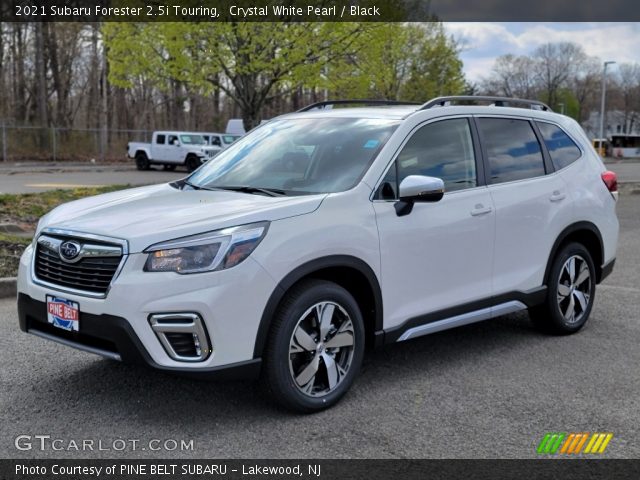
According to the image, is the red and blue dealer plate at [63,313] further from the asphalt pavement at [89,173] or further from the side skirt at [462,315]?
the asphalt pavement at [89,173]

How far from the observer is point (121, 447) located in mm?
3695

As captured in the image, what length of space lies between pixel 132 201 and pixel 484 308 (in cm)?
255

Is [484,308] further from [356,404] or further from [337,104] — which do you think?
[337,104]

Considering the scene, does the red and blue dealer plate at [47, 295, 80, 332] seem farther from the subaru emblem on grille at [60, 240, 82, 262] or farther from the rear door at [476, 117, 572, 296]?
the rear door at [476, 117, 572, 296]

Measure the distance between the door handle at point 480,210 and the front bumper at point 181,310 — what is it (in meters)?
1.80

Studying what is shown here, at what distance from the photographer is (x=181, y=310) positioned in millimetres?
3648

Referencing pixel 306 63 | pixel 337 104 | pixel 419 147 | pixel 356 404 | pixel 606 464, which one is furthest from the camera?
pixel 306 63

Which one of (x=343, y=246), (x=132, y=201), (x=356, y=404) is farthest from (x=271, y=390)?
(x=132, y=201)

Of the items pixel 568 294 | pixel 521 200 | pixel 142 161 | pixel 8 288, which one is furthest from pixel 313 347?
pixel 142 161

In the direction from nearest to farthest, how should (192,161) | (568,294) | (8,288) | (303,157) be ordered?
(303,157), (568,294), (8,288), (192,161)

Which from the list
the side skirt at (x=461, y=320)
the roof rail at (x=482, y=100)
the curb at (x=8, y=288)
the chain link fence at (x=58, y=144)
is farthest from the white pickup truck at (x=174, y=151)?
the side skirt at (x=461, y=320)

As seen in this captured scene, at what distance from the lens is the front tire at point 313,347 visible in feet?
13.0

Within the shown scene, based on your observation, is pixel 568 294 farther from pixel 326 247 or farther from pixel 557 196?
pixel 326 247

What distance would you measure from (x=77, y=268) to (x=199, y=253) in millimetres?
724
